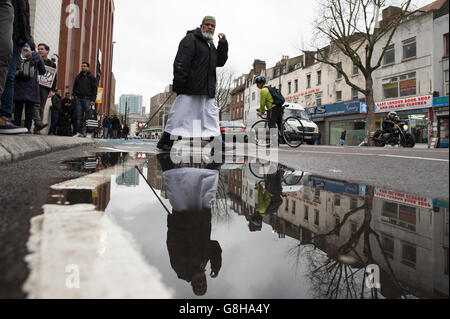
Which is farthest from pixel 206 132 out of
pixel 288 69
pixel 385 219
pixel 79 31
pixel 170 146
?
pixel 288 69

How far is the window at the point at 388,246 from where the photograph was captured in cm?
79

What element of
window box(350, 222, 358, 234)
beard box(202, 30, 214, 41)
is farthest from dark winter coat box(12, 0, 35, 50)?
window box(350, 222, 358, 234)

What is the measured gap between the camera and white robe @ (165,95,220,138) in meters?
4.50

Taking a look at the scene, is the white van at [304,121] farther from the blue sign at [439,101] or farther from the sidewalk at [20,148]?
the sidewalk at [20,148]

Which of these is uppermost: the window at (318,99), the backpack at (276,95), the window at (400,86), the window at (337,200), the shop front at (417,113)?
the window at (318,99)

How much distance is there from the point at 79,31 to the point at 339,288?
2249cm

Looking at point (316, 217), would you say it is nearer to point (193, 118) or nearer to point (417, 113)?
point (193, 118)

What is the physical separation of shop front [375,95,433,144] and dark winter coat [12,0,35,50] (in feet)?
72.9

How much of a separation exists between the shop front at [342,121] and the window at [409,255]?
26.9 meters

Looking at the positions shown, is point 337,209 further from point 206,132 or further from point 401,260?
point 206,132

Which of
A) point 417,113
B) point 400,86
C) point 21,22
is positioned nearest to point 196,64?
point 21,22

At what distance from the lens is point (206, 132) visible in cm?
456

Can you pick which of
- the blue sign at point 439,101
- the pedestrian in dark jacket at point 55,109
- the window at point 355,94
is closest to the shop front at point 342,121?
the window at point 355,94

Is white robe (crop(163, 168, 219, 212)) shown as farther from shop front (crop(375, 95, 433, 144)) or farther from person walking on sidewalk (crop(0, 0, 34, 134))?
shop front (crop(375, 95, 433, 144))
